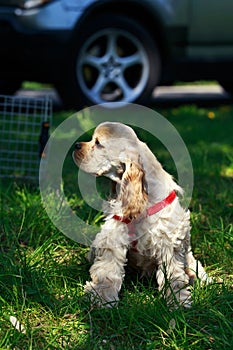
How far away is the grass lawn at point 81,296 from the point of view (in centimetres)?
282

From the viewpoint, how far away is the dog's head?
297 centimetres

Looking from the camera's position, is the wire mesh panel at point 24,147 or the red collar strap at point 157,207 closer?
the red collar strap at point 157,207

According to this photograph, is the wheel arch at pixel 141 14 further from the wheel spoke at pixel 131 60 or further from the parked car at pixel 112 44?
the wheel spoke at pixel 131 60

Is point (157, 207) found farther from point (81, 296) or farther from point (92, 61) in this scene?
point (92, 61)

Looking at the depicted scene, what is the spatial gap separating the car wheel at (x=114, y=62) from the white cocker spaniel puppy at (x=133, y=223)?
379 centimetres

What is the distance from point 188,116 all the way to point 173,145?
2.13 m

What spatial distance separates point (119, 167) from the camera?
3057 millimetres

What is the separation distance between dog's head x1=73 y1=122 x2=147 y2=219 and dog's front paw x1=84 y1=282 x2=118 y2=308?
13.0 inches

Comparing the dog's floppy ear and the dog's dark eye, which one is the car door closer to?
the dog's dark eye

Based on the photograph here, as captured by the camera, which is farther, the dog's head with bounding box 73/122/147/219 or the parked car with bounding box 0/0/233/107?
the parked car with bounding box 0/0/233/107

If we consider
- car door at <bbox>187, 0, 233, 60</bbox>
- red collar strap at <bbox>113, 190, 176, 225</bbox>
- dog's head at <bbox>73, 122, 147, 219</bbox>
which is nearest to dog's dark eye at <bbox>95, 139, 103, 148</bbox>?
dog's head at <bbox>73, 122, 147, 219</bbox>

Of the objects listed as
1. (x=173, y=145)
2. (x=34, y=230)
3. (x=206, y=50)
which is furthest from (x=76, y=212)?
(x=206, y=50)

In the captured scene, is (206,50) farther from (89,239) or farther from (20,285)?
(20,285)

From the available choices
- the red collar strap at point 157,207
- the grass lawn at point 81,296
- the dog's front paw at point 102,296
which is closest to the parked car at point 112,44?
the grass lawn at point 81,296
